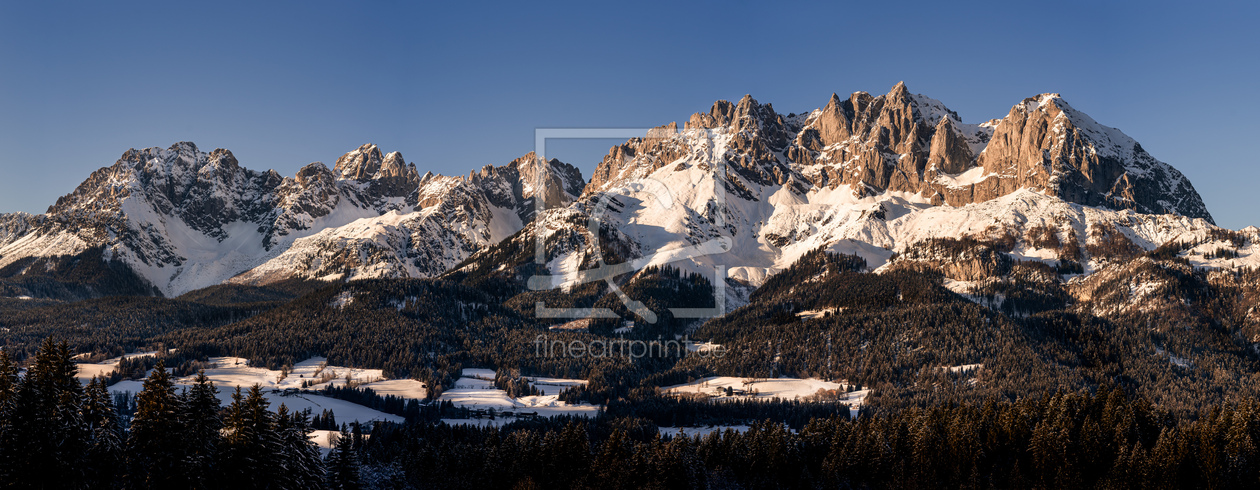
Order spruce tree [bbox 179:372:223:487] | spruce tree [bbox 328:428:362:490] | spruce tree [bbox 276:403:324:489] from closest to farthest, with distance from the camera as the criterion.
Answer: spruce tree [bbox 179:372:223:487] → spruce tree [bbox 276:403:324:489] → spruce tree [bbox 328:428:362:490]

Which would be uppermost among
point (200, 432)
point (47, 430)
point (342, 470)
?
point (47, 430)

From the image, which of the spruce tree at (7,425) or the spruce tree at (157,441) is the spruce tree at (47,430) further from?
the spruce tree at (157,441)

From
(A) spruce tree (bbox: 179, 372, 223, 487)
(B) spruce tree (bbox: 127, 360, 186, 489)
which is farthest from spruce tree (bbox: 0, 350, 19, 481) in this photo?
(A) spruce tree (bbox: 179, 372, 223, 487)

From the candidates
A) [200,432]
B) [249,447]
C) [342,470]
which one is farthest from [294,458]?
[342,470]

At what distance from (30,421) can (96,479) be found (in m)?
6.95

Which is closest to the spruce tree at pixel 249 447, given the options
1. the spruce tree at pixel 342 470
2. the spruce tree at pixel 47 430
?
the spruce tree at pixel 47 430

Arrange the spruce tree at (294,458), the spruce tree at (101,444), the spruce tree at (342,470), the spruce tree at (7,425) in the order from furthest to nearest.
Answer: the spruce tree at (342,470)
the spruce tree at (294,458)
the spruce tree at (101,444)
the spruce tree at (7,425)

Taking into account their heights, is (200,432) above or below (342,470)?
above

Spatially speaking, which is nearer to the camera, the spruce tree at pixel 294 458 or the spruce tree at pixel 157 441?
the spruce tree at pixel 157 441

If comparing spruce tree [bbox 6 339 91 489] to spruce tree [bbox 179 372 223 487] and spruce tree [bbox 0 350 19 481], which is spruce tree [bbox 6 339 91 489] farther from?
spruce tree [bbox 179 372 223 487]

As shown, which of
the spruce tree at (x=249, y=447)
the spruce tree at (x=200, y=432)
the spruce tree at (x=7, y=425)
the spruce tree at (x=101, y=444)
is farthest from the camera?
the spruce tree at (x=249, y=447)

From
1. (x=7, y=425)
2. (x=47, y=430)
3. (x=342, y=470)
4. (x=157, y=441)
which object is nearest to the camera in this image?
(x=7, y=425)

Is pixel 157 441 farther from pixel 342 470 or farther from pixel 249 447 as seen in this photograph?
pixel 342 470

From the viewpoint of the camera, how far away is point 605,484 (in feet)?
412
